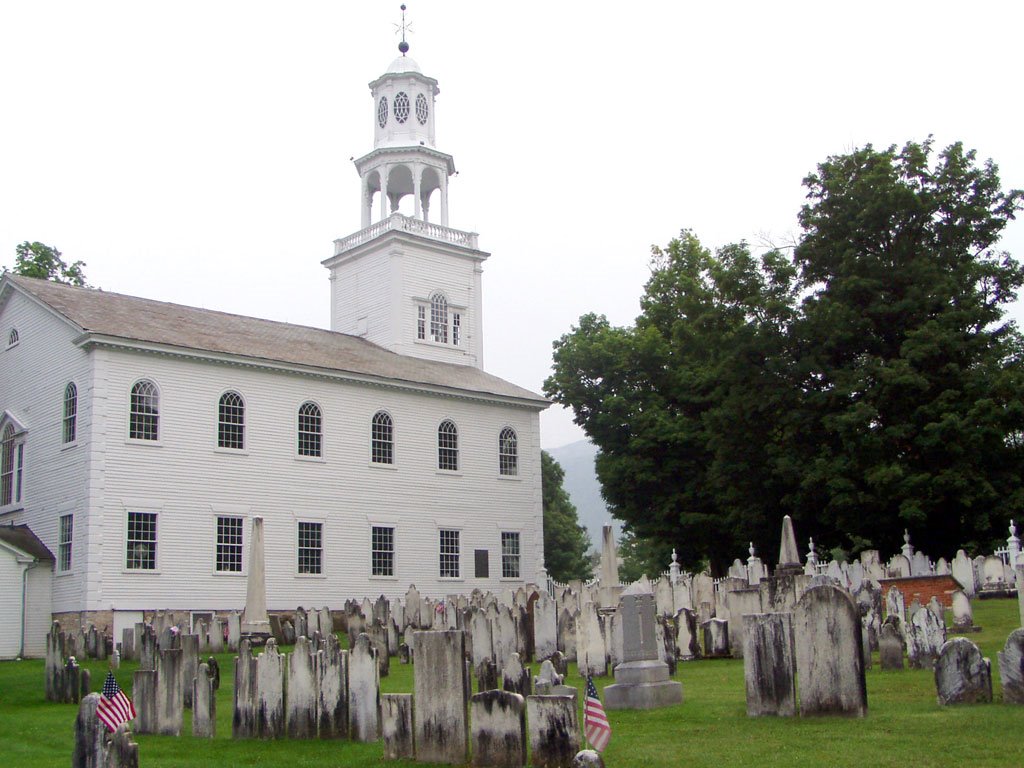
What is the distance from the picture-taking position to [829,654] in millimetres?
11031

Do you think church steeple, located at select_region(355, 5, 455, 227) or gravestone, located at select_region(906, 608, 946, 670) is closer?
gravestone, located at select_region(906, 608, 946, 670)

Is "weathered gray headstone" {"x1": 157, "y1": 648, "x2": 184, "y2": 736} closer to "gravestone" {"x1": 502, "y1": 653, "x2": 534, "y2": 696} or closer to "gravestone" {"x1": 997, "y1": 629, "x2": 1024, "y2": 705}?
"gravestone" {"x1": 502, "y1": 653, "x2": 534, "y2": 696}

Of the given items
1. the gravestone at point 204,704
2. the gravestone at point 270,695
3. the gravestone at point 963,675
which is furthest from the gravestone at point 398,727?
the gravestone at point 963,675

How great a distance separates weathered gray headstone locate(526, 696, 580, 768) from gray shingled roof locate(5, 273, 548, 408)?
23331 mm

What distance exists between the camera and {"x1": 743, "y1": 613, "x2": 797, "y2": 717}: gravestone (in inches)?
452

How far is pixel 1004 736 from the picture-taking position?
9.60m

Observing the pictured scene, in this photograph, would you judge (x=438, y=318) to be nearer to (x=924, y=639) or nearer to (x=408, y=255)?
(x=408, y=255)

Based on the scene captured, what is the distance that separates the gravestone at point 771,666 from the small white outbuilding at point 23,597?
2358 cm

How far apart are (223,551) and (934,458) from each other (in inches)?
778

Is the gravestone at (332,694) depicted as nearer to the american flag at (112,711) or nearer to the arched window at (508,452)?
the american flag at (112,711)

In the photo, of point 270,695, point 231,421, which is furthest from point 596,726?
point 231,421

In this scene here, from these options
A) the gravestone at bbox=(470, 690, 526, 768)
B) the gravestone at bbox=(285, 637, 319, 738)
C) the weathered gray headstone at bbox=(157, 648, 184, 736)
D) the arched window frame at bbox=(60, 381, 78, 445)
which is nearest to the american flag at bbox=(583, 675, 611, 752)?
the gravestone at bbox=(470, 690, 526, 768)

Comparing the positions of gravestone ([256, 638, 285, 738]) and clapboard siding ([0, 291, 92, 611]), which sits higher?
clapboard siding ([0, 291, 92, 611])

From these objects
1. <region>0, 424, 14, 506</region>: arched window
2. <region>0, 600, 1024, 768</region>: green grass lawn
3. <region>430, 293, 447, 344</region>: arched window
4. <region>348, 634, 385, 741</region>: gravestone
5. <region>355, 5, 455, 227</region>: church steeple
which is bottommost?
<region>0, 600, 1024, 768</region>: green grass lawn
